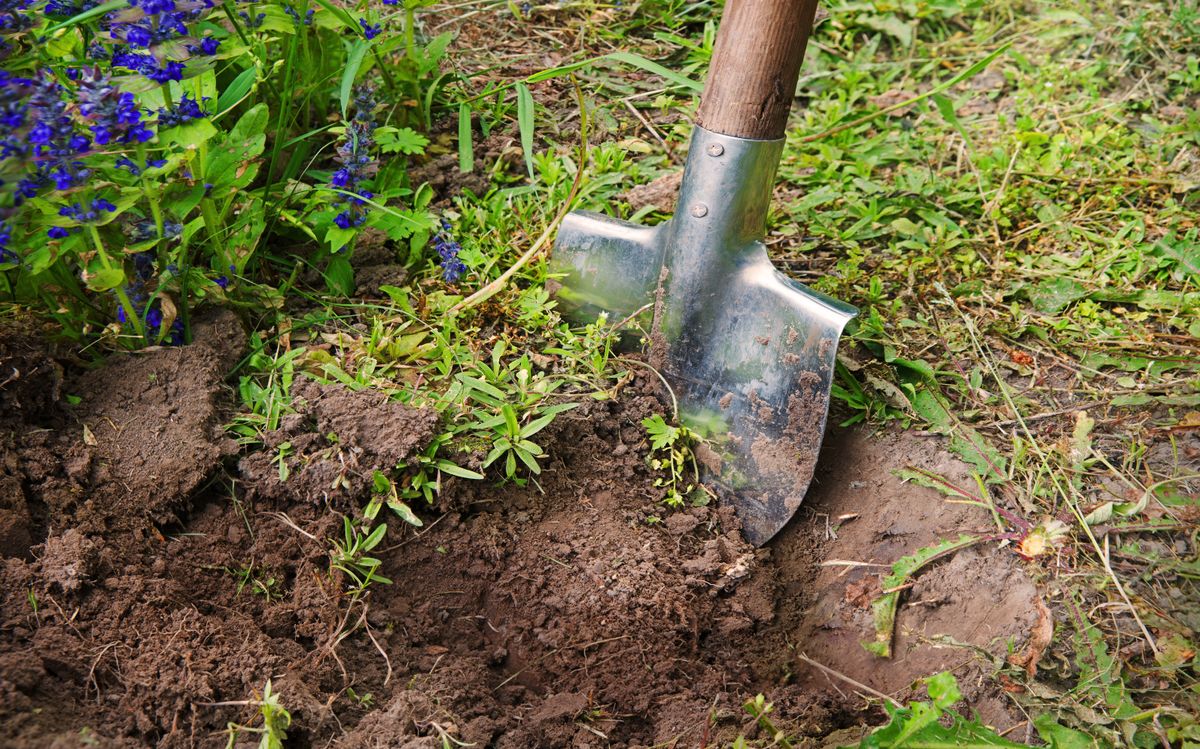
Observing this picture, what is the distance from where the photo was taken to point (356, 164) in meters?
2.11

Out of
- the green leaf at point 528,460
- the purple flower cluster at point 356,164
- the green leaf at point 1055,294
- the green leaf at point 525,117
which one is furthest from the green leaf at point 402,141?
the green leaf at point 1055,294

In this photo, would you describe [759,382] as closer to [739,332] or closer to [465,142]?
[739,332]

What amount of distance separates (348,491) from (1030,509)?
1.35 meters

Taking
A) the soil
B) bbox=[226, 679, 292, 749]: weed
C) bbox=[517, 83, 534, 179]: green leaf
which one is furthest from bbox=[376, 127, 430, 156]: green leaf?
bbox=[226, 679, 292, 749]: weed

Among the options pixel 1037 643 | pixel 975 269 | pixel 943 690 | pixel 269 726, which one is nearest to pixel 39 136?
pixel 269 726

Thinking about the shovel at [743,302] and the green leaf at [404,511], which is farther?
the shovel at [743,302]

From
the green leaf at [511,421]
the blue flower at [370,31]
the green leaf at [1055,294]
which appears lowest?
the green leaf at [511,421]

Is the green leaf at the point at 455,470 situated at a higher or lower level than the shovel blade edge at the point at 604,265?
lower

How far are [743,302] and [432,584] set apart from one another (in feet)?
2.85

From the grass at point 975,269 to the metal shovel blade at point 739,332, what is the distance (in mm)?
193

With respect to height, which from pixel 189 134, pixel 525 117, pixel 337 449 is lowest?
pixel 337 449

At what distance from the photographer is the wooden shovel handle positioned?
1.83m

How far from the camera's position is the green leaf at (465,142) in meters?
2.28

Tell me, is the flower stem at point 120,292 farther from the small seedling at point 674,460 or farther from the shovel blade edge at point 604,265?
the small seedling at point 674,460
